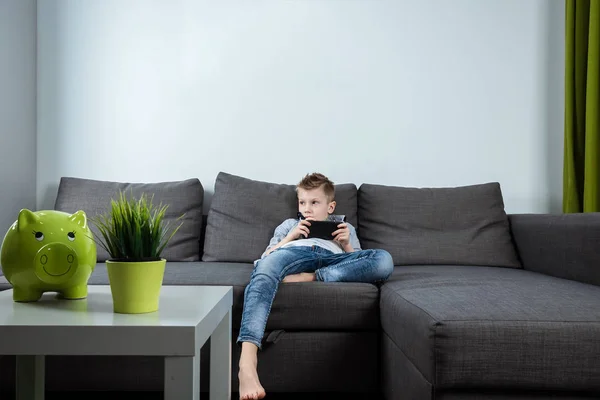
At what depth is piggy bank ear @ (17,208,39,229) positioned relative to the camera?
Answer: 115cm

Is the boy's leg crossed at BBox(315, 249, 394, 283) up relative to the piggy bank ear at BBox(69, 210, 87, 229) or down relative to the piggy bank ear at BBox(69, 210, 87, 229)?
down

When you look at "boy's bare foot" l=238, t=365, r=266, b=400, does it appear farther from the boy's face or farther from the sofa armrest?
the sofa armrest

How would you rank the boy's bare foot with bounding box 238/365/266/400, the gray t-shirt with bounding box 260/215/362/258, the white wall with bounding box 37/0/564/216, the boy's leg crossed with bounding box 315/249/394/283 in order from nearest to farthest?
the boy's bare foot with bounding box 238/365/266/400 → the boy's leg crossed with bounding box 315/249/394/283 → the gray t-shirt with bounding box 260/215/362/258 → the white wall with bounding box 37/0/564/216

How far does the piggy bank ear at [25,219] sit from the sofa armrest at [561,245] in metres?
1.77

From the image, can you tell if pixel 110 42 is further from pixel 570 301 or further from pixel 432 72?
pixel 570 301

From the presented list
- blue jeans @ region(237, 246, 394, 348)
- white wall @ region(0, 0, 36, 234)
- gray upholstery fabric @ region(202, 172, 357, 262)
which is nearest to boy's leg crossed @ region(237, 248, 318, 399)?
blue jeans @ region(237, 246, 394, 348)

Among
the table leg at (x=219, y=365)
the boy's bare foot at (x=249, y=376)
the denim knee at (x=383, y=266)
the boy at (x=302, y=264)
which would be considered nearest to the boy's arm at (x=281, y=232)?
the boy at (x=302, y=264)

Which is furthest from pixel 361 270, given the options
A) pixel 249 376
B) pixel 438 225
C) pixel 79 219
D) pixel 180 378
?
pixel 180 378

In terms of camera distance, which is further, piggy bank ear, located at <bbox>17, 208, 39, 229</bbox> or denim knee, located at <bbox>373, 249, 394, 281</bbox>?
denim knee, located at <bbox>373, 249, 394, 281</bbox>

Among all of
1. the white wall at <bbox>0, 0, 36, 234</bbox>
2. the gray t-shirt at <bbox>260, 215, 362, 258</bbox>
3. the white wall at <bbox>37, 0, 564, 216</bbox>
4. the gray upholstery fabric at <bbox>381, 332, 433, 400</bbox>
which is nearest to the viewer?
the gray upholstery fabric at <bbox>381, 332, 433, 400</bbox>

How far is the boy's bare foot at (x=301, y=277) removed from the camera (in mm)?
1979

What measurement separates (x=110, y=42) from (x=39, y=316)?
7.51 ft

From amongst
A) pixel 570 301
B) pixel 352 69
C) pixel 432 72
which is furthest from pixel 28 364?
pixel 432 72

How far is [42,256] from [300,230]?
1.23m
